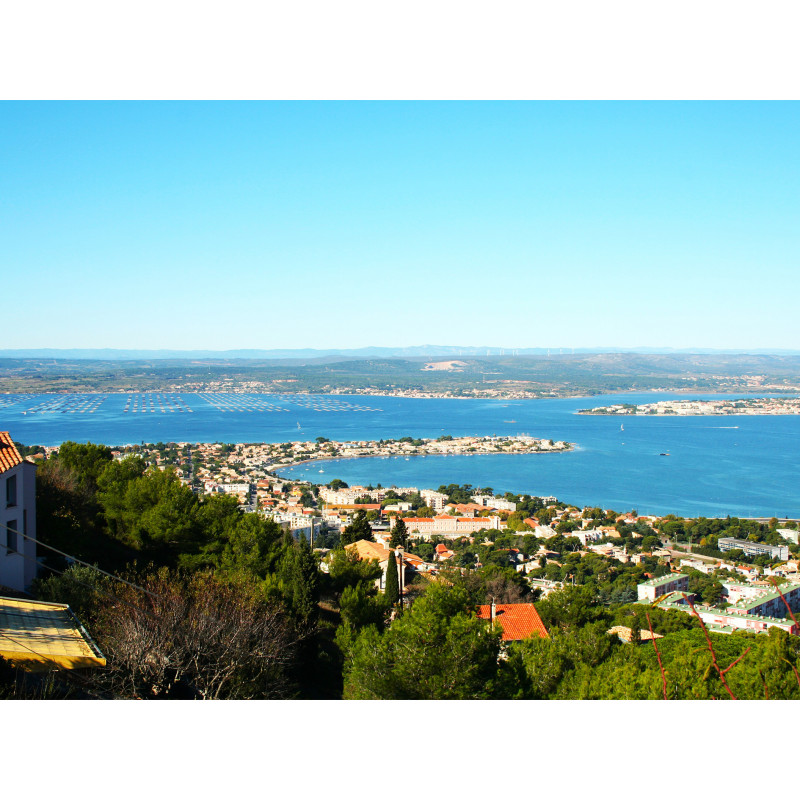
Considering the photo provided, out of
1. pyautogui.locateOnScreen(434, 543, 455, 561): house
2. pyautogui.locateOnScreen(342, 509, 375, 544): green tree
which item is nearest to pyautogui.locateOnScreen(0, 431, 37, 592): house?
pyautogui.locateOnScreen(342, 509, 375, 544): green tree

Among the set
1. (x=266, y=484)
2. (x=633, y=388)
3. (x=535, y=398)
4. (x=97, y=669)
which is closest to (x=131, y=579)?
(x=97, y=669)

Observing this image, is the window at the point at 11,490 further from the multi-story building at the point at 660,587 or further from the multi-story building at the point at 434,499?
the multi-story building at the point at 434,499

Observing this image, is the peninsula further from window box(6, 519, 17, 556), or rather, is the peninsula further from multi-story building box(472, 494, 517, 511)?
window box(6, 519, 17, 556)

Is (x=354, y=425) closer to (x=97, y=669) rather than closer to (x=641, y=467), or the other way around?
(x=641, y=467)

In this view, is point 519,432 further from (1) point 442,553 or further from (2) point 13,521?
(2) point 13,521

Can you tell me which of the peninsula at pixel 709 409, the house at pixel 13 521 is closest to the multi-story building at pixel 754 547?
the house at pixel 13 521
